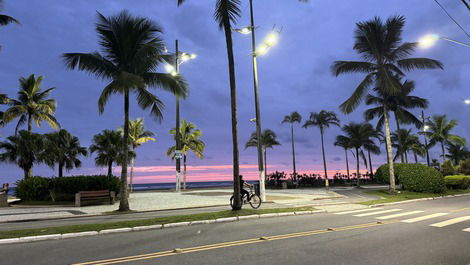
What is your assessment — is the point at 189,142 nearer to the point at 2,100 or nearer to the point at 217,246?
the point at 2,100

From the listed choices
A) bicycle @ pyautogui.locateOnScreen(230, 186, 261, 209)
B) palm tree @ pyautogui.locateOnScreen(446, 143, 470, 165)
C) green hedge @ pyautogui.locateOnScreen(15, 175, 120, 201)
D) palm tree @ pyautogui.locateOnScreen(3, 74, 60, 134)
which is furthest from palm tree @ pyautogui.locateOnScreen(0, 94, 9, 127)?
palm tree @ pyautogui.locateOnScreen(446, 143, 470, 165)

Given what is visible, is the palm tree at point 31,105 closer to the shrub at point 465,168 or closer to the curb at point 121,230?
the curb at point 121,230

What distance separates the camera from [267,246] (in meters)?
6.70

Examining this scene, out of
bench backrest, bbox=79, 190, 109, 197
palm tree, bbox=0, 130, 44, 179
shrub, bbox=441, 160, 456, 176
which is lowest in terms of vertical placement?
bench backrest, bbox=79, 190, 109, 197

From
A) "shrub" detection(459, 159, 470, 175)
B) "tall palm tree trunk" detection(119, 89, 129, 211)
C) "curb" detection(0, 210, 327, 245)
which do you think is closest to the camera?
"curb" detection(0, 210, 327, 245)

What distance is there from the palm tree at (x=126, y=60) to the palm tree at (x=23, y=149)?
39.7ft

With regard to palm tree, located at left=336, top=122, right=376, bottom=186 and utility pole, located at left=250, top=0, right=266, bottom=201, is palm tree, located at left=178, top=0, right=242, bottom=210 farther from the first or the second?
palm tree, located at left=336, top=122, right=376, bottom=186

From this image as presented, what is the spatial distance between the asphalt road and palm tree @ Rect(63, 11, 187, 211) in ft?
25.4

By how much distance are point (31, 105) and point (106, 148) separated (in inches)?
341

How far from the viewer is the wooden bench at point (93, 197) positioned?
17.2 meters

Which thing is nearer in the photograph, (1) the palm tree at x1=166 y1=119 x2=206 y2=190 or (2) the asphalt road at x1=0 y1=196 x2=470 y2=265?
(2) the asphalt road at x1=0 y1=196 x2=470 y2=265

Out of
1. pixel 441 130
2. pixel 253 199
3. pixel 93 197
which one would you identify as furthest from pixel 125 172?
pixel 441 130

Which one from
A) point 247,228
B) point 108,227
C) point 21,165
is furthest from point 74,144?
point 247,228

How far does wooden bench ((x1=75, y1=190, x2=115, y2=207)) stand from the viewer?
56.3ft
